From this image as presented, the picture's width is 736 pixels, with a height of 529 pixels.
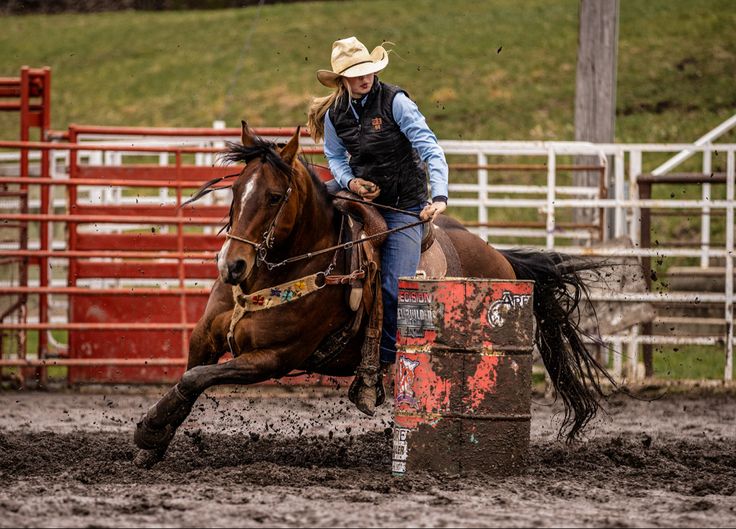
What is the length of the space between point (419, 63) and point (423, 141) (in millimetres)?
26842

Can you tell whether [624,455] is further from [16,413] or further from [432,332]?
[16,413]

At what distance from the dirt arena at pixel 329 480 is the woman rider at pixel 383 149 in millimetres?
813

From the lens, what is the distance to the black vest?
582 centimetres

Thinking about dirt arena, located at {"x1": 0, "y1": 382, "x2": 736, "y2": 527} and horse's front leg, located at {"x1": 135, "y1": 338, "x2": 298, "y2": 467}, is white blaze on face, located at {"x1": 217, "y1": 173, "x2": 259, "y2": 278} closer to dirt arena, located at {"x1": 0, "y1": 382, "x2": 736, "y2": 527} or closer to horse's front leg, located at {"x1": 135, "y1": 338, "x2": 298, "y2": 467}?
horse's front leg, located at {"x1": 135, "y1": 338, "x2": 298, "y2": 467}

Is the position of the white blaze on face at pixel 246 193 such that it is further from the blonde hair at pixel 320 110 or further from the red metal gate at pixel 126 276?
the red metal gate at pixel 126 276

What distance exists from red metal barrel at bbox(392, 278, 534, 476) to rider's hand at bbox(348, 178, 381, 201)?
0.58 metres

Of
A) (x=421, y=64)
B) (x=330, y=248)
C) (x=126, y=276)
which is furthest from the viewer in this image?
(x=421, y=64)

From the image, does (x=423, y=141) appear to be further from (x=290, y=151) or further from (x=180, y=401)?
(x=180, y=401)

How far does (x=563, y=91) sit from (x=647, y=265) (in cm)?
1944

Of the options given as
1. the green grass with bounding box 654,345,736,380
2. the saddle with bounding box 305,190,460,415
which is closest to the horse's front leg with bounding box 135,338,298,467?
the saddle with bounding box 305,190,460,415

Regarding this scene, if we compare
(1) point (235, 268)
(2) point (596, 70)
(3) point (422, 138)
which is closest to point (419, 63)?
(2) point (596, 70)

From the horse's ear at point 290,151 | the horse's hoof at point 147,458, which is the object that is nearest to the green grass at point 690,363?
the horse's ear at point 290,151

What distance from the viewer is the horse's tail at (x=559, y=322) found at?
6677 mm

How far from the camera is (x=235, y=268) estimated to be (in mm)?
5031
